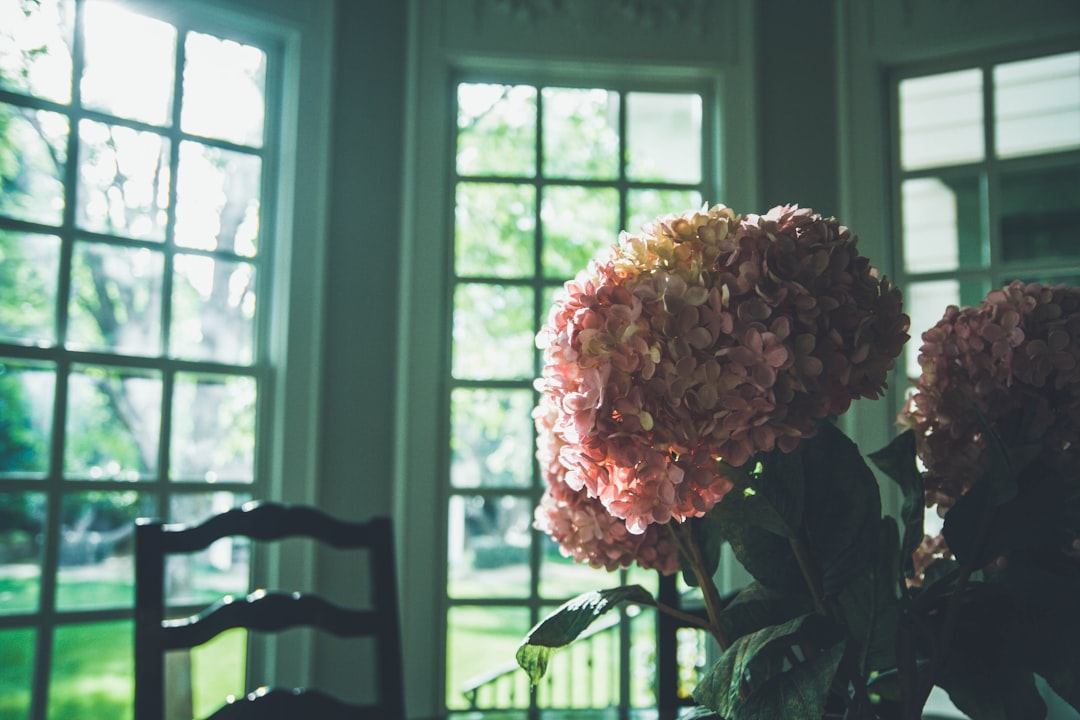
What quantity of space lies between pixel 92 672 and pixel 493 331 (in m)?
1.40

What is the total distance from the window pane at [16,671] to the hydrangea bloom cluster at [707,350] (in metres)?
1.91

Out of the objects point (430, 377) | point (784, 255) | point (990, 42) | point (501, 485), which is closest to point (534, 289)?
point (430, 377)

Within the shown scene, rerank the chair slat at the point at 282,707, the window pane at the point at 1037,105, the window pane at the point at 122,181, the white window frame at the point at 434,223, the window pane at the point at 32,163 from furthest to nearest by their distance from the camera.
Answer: the window pane at the point at 1037,105 < the white window frame at the point at 434,223 < the window pane at the point at 122,181 < the window pane at the point at 32,163 < the chair slat at the point at 282,707

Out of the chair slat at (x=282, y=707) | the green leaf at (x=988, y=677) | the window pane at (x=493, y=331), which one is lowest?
the chair slat at (x=282, y=707)

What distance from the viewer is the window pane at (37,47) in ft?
6.88

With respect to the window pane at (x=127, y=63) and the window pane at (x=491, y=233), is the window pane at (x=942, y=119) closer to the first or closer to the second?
the window pane at (x=491, y=233)

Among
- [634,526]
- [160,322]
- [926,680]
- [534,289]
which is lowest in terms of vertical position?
[926,680]

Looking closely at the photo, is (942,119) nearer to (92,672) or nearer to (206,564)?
(206,564)

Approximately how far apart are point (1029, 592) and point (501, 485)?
1.99 metres

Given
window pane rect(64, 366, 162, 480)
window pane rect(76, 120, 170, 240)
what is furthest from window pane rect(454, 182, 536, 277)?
window pane rect(64, 366, 162, 480)

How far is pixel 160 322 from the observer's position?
7.47 feet

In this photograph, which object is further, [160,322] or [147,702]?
[160,322]

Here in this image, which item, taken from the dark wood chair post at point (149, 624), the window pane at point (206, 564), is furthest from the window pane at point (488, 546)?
the dark wood chair post at point (149, 624)

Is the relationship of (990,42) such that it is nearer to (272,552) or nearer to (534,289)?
(534,289)
